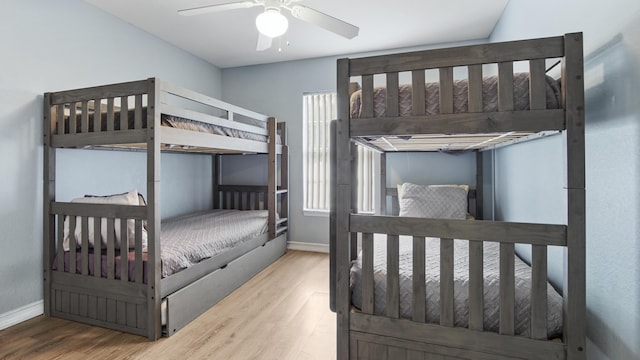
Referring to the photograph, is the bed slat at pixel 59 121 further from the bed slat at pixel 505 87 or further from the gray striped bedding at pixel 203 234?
the bed slat at pixel 505 87

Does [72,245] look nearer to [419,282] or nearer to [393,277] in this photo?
[393,277]

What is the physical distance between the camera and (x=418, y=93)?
57.2 inches

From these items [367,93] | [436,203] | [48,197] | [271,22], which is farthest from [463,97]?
[48,197]

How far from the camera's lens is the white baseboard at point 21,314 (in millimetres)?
2154

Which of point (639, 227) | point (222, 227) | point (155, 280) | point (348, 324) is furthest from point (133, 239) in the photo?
point (639, 227)

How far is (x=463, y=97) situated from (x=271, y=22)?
1185 mm

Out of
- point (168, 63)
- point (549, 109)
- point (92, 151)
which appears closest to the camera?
point (549, 109)

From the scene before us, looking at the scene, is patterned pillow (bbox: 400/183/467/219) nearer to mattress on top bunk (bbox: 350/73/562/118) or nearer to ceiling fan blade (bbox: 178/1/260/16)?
mattress on top bunk (bbox: 350/73/562/118)

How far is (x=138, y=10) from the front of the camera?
283cm

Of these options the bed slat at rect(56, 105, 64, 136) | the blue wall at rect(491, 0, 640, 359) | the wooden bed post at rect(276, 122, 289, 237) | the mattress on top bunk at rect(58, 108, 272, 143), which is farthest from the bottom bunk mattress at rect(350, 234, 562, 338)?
the wooden bed post at rect(276, 122, 289, 237)

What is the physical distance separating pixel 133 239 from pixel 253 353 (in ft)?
3.75

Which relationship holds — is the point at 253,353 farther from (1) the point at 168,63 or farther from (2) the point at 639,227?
(1) the point at 168,63

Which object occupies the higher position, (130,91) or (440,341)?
(130,91)

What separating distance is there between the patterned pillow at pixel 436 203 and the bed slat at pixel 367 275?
59.0 inches
